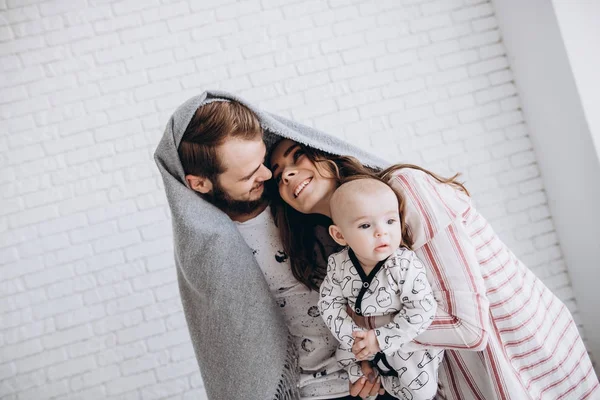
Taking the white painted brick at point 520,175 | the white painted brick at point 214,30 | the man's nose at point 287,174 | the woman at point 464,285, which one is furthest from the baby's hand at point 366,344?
the white painted brick at point 214,30

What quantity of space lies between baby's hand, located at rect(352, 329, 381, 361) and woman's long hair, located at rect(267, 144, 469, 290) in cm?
29

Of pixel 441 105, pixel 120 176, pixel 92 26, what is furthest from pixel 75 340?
pixel 441 105

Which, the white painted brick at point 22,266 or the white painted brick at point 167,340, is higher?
the white painted brick at point 22,266

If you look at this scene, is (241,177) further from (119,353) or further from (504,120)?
(504,120)

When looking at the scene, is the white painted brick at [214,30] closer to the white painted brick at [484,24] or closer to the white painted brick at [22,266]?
the white painted brick at [484,24]

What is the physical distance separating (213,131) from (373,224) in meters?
0.56

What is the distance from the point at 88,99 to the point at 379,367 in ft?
5.87

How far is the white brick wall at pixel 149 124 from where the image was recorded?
2189 mm

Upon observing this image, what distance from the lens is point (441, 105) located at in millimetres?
2289

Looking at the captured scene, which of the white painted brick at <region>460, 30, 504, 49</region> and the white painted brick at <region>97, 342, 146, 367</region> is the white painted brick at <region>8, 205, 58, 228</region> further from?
the white painted brick at <region>460, 30, 504, 49</region>

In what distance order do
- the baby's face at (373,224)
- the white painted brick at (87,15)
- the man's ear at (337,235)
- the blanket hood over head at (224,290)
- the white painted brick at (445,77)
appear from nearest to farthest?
the baby's face at (373,224)
the man's ear at (337,235)
the blanket hood over head at (224,290)
the white painted brick at (87,15)
the white painted brick at (445,77)

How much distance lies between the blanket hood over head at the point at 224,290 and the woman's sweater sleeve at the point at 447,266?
32 cm

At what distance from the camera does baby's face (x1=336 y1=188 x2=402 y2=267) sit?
Result: 117 cm

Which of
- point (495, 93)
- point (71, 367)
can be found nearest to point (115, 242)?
point (71, 367)
